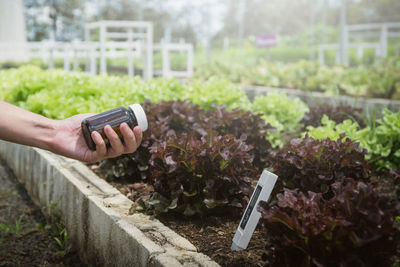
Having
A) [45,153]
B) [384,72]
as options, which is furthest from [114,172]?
[384,72]

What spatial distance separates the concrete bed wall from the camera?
1838mm

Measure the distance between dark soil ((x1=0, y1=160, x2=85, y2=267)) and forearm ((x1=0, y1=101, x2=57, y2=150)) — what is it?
38.4 inches

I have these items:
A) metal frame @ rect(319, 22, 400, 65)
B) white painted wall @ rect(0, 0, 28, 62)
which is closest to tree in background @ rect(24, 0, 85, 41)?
white painted wall @ rect(0, 0, 28, 62)

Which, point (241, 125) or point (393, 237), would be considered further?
point (241, 125)

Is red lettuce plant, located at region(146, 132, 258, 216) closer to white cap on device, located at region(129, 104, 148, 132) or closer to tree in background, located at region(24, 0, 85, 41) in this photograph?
white cap on device, located at region(129, 104, 148, 132)

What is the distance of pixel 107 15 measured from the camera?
89.6 feet

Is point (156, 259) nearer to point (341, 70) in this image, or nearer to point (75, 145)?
point (75, 145)

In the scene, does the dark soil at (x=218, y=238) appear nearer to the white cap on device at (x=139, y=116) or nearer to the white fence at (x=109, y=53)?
the white cap on device at (x=139, y=116)

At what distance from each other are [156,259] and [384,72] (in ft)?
20.6

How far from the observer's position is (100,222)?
2.33 m

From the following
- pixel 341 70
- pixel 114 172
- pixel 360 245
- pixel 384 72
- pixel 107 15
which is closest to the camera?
pixel 360 245

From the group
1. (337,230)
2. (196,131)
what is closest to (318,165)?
(337,230)

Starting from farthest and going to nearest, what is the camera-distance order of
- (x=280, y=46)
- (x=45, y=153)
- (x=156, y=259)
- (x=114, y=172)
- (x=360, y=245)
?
1. (x=280, y=46)
2. (x=45, y=153)
3. (x=114, y=172)
4. (x=156, y=259)
5. (x=360, y=245)

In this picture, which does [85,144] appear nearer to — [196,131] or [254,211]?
[254,211]
